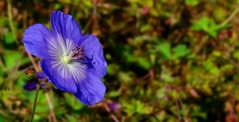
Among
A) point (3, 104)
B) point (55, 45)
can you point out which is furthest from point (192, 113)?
point (55, 45)

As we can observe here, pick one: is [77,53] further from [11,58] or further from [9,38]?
[9,38]

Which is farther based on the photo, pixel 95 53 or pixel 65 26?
pixel 95 53

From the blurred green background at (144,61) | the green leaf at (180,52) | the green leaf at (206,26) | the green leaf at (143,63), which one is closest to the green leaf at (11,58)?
the blurred green background at (144,61)

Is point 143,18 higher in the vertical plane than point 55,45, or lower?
lower

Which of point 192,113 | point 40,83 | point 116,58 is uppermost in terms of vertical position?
point 40,83

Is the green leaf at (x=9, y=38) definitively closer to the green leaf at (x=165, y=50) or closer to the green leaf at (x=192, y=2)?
the green leaf at (x=165, y=50)

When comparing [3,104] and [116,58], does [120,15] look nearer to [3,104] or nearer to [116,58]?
[116,58]

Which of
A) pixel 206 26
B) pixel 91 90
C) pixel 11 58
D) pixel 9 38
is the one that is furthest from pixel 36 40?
pixel 206 26

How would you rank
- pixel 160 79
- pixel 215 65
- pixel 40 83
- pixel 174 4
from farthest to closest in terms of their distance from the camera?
pixel 174 4
pixel 215 65
pixel 160 79
pixel 40 83
